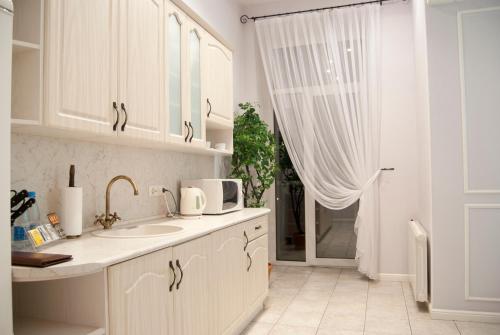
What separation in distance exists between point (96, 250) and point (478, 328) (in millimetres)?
2792

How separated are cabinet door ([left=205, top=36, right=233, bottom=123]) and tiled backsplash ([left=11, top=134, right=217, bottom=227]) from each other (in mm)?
512

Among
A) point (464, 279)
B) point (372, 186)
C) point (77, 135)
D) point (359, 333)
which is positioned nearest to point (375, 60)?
point (372, 186)

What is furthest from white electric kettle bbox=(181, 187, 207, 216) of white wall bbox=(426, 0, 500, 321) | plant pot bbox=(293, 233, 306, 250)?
plant pot bbox=(293, 233, 306, 250)

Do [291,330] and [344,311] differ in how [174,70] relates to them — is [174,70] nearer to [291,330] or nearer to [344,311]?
[291,330]

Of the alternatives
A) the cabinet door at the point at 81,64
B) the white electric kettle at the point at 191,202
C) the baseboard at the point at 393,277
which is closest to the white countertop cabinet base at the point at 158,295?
the white electric kettle at the point at 191,202

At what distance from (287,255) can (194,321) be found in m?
2.99

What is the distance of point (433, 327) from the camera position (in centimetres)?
291

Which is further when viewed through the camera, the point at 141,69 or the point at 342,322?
the point at 342,322

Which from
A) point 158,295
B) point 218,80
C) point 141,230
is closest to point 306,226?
point 218,80

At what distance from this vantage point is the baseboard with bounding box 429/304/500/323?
2967 mm

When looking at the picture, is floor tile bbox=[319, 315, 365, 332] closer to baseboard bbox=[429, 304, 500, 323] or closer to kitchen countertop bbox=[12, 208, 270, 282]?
baseboard bbox=[429, 304, 500, 323]

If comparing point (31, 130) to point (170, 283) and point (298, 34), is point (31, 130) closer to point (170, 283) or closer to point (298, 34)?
point (170, 283)

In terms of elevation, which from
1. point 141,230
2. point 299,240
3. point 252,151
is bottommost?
point 299,240

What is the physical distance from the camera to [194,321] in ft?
6.77
